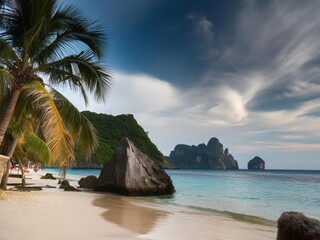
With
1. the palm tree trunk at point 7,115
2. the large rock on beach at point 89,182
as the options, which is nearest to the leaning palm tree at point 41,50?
the palm tree trunk at point 7,115

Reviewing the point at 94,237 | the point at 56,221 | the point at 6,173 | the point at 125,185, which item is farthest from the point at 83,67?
the point at 125,185

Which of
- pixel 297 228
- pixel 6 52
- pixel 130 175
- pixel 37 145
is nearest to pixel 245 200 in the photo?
pixel 130 175

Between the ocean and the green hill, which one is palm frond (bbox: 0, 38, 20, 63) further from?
the green hill

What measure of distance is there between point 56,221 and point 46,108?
3.01m

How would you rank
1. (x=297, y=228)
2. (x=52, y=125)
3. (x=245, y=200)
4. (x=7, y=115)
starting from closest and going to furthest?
(x=297, y=228) → (x=52, y=125) → (x=7, y=115) → (x=245, y=200)

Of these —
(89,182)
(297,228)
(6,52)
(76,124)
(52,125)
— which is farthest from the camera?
(89,182)

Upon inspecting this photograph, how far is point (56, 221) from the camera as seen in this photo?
6.55 m

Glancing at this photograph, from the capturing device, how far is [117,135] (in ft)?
299

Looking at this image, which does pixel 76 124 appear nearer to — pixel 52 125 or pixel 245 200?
pixel 52 125

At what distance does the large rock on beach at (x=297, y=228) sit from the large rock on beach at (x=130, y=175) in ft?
46.1

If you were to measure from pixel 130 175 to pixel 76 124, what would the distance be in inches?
360

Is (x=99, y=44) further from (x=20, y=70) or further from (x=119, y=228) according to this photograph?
(x=119, y=228)

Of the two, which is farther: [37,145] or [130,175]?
[130,175]

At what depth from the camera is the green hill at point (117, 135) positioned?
87.4 metres
